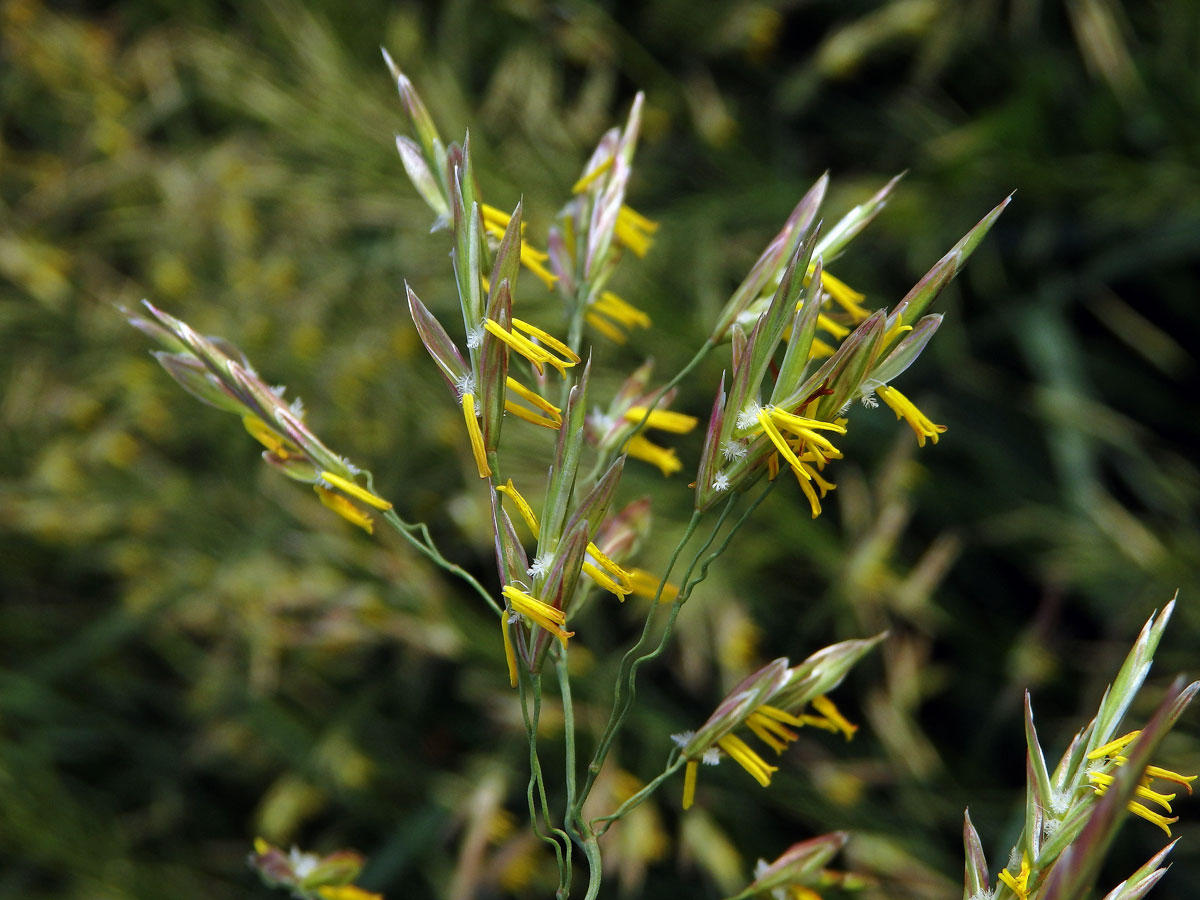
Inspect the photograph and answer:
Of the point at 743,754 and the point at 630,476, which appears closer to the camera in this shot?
the point at 743,754

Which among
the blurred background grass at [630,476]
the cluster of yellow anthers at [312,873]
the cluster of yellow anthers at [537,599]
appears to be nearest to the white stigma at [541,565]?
the cluster of yellow anthers at [537,599]

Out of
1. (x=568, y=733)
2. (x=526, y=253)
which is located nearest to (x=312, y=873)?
(x=568, y=733)

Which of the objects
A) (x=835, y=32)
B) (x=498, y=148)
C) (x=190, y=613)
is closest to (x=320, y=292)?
(x=498, y=148)

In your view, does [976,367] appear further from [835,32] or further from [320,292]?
[320,292]

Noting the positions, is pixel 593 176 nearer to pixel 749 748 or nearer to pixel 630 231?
pixel 630 231

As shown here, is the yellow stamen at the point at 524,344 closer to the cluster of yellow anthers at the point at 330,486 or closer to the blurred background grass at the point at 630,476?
the cluster of yellow anthers at the point at 330,486

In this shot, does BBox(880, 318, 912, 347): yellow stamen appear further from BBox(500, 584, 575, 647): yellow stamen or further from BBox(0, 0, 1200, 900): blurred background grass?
BBox(0, 0, 1200, 900): blurred background grass
